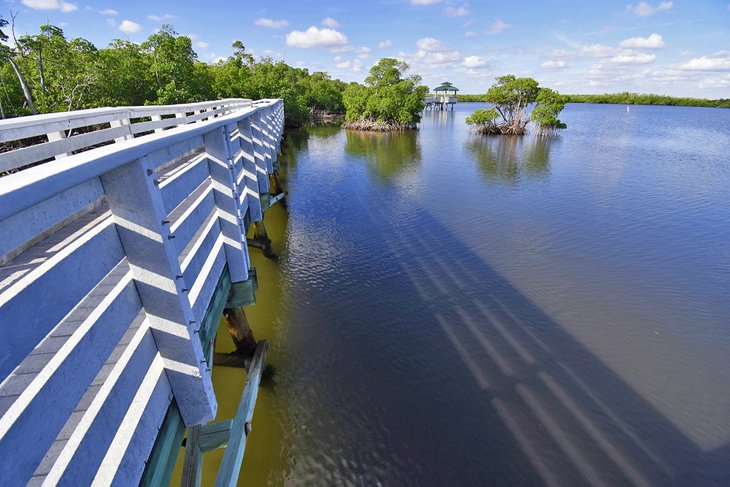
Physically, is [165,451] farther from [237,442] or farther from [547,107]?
[547,107]

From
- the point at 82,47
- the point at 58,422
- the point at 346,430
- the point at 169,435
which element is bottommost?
the point at 346,430

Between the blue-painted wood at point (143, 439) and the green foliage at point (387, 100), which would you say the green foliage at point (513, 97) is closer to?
the green foliage at point (387, 100)

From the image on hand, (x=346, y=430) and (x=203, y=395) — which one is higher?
(x=203, y=395)

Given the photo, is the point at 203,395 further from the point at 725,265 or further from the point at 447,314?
the point at 725,265

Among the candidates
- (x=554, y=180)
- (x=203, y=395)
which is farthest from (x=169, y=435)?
(x=554, y=180)

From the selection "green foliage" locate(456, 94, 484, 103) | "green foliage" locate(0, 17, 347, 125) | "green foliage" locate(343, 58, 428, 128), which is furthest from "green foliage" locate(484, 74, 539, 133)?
"green foliage" locate(456, 94, 484, 103)

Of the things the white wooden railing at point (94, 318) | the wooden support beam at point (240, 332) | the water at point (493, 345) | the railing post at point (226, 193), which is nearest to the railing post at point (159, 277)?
the white wooden railing at point (94, 318)
